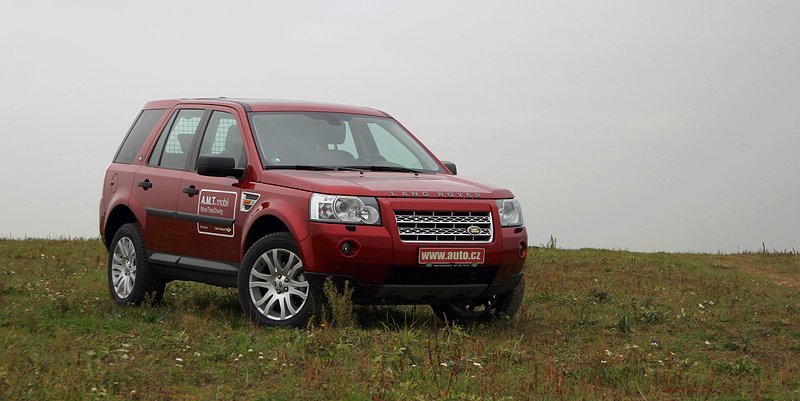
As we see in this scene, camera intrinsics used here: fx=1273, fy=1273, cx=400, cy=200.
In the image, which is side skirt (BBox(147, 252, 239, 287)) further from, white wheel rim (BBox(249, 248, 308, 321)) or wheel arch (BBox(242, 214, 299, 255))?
white wheel rim (BBox(249, 248, 308, 321))

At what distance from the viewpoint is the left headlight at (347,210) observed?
390 inches

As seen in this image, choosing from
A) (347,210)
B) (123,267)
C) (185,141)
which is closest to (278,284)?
(347,210)

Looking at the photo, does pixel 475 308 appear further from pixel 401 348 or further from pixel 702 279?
pixel 702 279

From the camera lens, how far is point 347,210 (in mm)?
9914

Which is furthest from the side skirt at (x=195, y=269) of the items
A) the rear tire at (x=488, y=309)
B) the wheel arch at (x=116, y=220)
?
the rear tire at (x=488, y=309)

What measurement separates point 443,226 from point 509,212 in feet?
2.80

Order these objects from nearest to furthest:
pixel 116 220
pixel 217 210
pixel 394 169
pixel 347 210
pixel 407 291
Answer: pixel 347 210
pixel 407 291
pixel 217 210
pixel 394 169
pixel 116 220

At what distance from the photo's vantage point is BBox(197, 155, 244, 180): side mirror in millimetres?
10734

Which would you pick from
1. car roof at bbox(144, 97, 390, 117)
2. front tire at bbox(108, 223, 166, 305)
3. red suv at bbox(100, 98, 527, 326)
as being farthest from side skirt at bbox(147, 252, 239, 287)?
car roof at bbox(144, 97, 390, 117)

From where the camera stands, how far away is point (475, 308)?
1248 cm

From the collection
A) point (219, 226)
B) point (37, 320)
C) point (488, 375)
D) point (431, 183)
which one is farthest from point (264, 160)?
point (488, 375)

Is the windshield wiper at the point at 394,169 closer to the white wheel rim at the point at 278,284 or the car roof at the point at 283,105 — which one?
the car roof at the point at 283,105

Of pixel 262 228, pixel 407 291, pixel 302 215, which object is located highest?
pixel 302 215

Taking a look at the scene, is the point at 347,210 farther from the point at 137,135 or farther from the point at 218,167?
the point at 137,135
